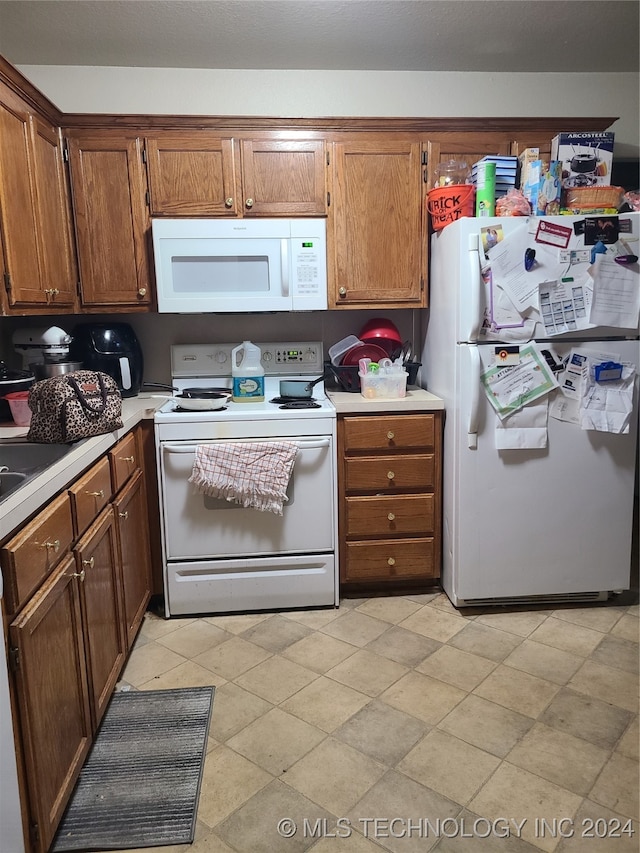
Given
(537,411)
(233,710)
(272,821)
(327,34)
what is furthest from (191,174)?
(272,821)

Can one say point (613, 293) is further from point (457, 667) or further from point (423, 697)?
point (423, 697)

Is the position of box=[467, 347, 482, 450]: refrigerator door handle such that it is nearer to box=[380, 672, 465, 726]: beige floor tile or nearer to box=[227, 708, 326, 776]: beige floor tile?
box=[380, 672, 465, 726]: beige floor tile

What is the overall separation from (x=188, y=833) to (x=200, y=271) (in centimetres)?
202

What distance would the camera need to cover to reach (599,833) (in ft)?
4.72

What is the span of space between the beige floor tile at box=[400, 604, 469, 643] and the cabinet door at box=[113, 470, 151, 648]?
3.48 ft

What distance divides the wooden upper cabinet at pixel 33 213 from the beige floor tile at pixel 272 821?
5.64ft

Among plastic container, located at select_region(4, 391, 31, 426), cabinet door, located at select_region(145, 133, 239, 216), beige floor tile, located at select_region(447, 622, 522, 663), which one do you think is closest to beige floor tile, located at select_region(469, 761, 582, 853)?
beige floor tile, located at select_region(447, 622, 522, 663)

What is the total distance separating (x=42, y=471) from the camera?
1.45 metres

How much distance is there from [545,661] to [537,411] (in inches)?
36.9

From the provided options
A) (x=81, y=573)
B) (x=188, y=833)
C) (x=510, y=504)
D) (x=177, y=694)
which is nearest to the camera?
(x=188, y=833)

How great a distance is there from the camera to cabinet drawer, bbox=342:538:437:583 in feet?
8.52

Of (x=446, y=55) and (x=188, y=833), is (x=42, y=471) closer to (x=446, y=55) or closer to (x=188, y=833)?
(x=188, y=833)

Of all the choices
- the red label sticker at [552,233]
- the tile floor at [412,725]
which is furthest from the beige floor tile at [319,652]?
the red label sticker at [552,233]

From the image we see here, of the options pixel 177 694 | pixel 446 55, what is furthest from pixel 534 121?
pixel 177 694
